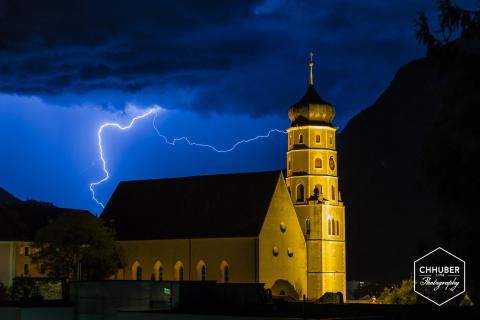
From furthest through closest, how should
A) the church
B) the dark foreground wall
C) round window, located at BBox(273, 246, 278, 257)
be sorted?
the church < round window, located at BBox(273, 246, 278, 257) < the dark foreground wall

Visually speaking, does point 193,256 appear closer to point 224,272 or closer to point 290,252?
point 224,272

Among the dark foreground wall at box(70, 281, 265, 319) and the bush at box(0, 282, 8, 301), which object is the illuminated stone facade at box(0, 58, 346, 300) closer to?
the bush at box(0, 282, 8, 301)

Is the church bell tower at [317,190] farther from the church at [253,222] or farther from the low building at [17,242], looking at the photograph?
the low building at [17,242]

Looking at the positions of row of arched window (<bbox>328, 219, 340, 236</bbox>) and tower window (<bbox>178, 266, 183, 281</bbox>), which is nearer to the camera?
tower window (<bbox>178, 266, 183, 281</bbox>)

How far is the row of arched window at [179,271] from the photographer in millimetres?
83500

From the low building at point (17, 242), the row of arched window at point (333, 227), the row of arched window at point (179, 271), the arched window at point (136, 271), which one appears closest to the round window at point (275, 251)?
the row of arched window at point (179, 271)

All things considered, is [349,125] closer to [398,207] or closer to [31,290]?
[398,207]

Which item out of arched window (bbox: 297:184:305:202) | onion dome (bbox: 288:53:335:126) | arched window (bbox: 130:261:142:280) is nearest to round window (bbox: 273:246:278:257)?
arched window (bbox: 297:184:305:202)

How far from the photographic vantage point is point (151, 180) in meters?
98.4

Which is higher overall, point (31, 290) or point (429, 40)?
point (429, 40)

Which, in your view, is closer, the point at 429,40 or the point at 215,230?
the point at 429,40

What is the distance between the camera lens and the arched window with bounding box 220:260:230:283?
83.2 m

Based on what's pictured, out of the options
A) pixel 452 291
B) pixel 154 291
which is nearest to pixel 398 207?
pixel 154 291

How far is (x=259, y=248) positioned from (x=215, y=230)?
19.5 ft
